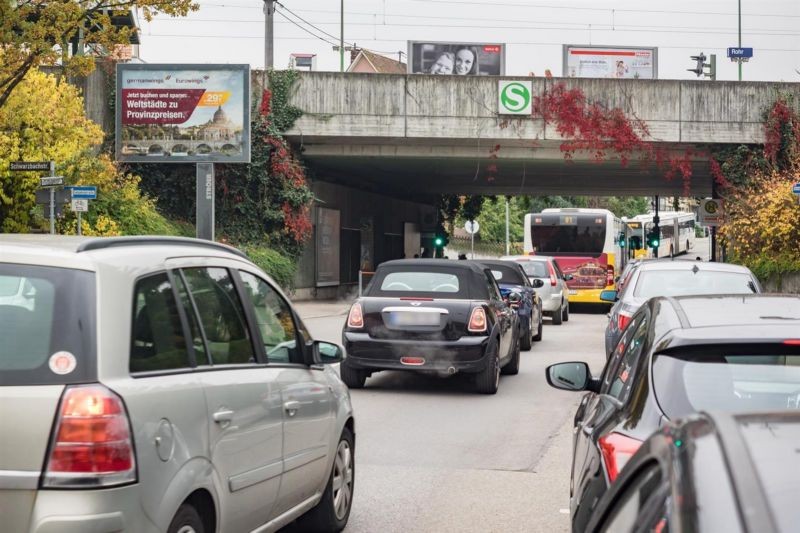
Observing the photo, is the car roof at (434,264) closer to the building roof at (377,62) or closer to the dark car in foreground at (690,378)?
the dark car in foreground at (690,378)

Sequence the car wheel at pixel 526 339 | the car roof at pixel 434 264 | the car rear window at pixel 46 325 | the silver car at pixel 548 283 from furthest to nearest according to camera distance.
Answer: the silver car at pixel 548 283 < the car wheel at pixel 526 339 < the car roof at pixel 434 264 < the car rear window at pixel 46 325

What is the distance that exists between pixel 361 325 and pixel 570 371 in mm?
7656

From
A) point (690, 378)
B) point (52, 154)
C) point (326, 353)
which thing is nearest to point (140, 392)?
point (690, 378)

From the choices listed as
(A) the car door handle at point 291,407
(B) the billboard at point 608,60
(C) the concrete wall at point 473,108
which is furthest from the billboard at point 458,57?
(A) the car door handle at point 291,407

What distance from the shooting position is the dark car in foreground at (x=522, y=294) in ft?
67.3

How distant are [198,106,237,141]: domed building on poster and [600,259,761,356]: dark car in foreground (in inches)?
832

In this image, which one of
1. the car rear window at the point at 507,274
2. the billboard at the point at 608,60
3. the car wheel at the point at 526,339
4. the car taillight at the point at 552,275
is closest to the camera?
the car wheel at the point at 526,339

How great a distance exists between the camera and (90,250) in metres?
4.49

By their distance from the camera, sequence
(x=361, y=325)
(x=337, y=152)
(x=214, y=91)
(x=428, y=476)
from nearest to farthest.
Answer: (x=428, y=476) → (x=361, y=325) → (x=214, y=91) → (x=337, y=152)

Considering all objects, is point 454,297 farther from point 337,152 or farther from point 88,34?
point 337,152

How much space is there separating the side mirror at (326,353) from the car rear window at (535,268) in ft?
71.8

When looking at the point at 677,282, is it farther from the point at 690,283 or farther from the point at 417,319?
the point at 417,319

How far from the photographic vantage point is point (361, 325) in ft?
45.0

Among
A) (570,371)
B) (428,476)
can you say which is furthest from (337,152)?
(570,371)
